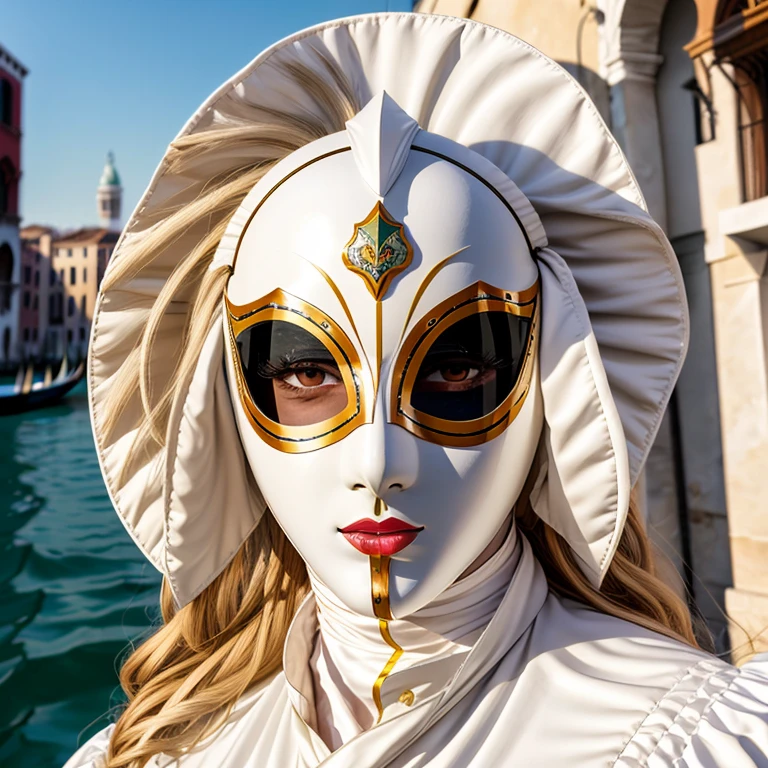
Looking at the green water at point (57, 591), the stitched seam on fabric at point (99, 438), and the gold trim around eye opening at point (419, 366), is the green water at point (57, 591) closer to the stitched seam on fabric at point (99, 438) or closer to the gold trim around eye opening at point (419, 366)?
the stitched seam on fabric at point (99, 438)

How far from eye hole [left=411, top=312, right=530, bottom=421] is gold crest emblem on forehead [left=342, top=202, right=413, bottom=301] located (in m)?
0.11

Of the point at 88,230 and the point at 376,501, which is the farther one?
the point at 88,230

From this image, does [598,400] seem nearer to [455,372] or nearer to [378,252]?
[455,372]

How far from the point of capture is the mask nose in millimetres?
860

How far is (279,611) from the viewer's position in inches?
50.9

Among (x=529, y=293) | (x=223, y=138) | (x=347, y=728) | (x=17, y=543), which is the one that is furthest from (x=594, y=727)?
(x=17, y=543)

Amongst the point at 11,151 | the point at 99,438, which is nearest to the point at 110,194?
the point at 11,151

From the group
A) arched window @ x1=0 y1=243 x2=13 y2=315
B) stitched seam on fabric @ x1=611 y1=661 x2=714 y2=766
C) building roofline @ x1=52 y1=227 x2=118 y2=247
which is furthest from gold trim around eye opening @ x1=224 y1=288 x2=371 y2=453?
arched window @ x1=0 y1=243 x2=13 y2=315

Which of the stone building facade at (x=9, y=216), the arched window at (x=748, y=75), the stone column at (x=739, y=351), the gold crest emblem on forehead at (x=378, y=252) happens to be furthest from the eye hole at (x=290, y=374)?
the stone building facade at (x=9, y=216)

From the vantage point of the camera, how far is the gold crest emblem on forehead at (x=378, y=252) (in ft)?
3.04

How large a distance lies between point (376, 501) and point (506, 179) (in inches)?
21.3

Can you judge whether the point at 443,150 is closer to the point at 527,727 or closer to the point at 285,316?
the point at 285,316

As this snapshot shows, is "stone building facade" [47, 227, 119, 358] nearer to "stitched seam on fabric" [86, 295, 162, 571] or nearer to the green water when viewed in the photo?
the green water

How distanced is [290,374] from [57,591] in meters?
4.66
